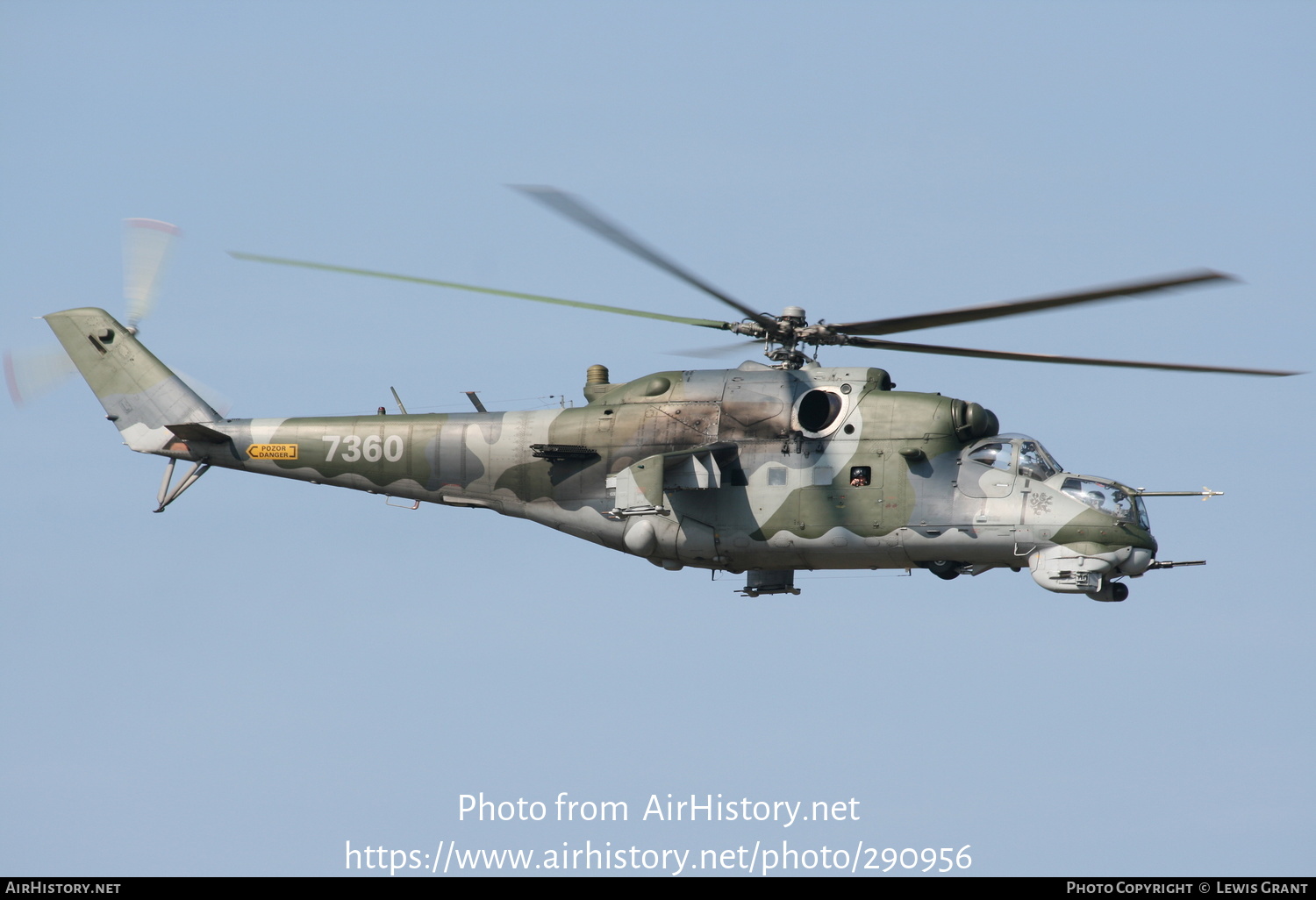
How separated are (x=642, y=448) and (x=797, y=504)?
3264 mm

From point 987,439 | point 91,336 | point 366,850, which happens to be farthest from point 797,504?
point 91,336

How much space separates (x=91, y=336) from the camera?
3772cm

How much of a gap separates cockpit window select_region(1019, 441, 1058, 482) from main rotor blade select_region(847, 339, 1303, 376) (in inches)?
72.1

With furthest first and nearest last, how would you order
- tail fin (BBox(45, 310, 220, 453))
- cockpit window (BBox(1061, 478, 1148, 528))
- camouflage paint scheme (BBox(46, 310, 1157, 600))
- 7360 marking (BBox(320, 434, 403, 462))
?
tail fin (BBox(45, 310, 220, 453)), 7360 marking (BBox(320, 434, 403, 462)), camouflage paint scheme (BBox(46, 310, 1157, 600)), cockpit window (BBox(1061, 478, 1148, 528))

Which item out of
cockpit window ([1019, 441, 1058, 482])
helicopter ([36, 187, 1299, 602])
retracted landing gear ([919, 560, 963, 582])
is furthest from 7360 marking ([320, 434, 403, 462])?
cockpit window ([1019, 441, 1058, 482])

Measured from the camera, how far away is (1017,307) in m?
27.7

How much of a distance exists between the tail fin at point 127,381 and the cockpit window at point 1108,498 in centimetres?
1809

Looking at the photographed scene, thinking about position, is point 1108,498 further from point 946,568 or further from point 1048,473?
point 946,568

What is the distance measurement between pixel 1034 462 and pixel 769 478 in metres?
4.86

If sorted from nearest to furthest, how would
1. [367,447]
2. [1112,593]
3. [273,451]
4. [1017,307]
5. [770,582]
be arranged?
[1017,307]
[1112,593]
[770,582]
[367,447]
[273,451]

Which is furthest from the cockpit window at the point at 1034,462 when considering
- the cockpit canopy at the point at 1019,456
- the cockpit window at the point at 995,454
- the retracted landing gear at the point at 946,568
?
the retracted landing gear at the point at 946,568

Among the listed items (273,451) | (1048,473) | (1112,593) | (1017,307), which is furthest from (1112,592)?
(273,451)

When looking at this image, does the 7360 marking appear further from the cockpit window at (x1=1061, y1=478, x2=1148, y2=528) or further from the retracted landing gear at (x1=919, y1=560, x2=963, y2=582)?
the cockpit window at (x1=1061, y1=478, x2=1148, y2=528)

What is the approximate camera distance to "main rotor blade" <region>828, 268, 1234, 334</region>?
25.0 meters
